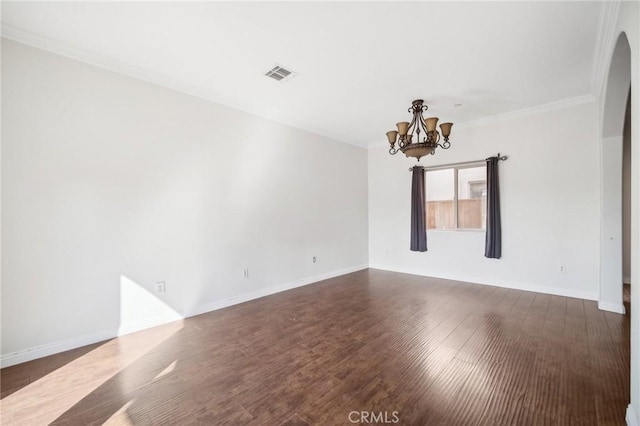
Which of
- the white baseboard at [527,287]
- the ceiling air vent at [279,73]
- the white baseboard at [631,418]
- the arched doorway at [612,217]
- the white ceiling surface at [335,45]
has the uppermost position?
the white ceiling surface at [335,45]

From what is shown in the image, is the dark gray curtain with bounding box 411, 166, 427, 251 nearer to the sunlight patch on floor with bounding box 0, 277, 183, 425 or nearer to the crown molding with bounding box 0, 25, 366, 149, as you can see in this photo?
the crown molding with bounding box 0, 25, 366, 149

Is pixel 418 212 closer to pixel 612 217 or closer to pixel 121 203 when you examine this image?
pixel 612 217

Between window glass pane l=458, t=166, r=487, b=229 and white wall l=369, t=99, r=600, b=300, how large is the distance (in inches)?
9.3

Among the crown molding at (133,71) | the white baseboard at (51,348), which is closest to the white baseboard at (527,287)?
→ the crown molding at (133,71)

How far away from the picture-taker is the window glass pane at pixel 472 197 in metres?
4.73

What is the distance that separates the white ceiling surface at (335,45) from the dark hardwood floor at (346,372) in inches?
112

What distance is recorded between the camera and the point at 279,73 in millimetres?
3000

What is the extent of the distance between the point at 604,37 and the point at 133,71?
4544 mm

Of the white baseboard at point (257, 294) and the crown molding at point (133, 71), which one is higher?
the crown molding at point (133, 71)

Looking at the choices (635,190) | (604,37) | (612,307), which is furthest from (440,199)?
(635,190)

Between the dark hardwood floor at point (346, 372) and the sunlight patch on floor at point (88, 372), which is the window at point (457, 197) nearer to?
the dark hardwood floor at point (346, 372)

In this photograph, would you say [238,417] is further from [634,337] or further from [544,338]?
[544,338]

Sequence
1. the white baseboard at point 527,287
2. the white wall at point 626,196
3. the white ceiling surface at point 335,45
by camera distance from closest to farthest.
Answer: the white ceiling surface at point 335,45, the white baseboard at point 527,287, the white wall at point 626,196

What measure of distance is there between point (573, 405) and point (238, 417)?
2150 millimetres
